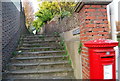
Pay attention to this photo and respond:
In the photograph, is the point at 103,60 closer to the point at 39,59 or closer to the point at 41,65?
the point at 41,65

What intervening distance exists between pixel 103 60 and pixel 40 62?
301 centimetres

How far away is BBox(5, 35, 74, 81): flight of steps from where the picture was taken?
4.17m

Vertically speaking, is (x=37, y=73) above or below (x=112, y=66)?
below

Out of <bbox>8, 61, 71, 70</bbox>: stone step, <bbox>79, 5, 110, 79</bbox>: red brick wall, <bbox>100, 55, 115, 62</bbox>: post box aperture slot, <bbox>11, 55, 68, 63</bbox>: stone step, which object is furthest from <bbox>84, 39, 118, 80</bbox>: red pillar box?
<bbox>11, 55, 68, 63</bbox>: stone step

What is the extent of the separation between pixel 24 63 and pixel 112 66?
10.8 ft

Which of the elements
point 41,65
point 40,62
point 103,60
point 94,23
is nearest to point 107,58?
point 103,60

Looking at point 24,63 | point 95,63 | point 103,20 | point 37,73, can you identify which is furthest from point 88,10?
point 24,63

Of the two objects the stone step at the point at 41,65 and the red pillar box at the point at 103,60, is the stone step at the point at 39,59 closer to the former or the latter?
the stone step at the point at 41,65

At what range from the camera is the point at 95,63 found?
2.10 meters

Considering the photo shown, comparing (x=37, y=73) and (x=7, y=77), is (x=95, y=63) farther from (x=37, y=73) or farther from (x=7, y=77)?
(x=7, y=77)

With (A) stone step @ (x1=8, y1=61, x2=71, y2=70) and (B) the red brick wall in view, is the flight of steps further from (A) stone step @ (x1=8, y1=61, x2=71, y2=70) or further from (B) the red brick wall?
(B) the red brick wall

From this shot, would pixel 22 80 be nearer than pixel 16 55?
Yes

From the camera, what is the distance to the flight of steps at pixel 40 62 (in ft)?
13.7

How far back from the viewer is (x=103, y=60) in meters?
2.04
